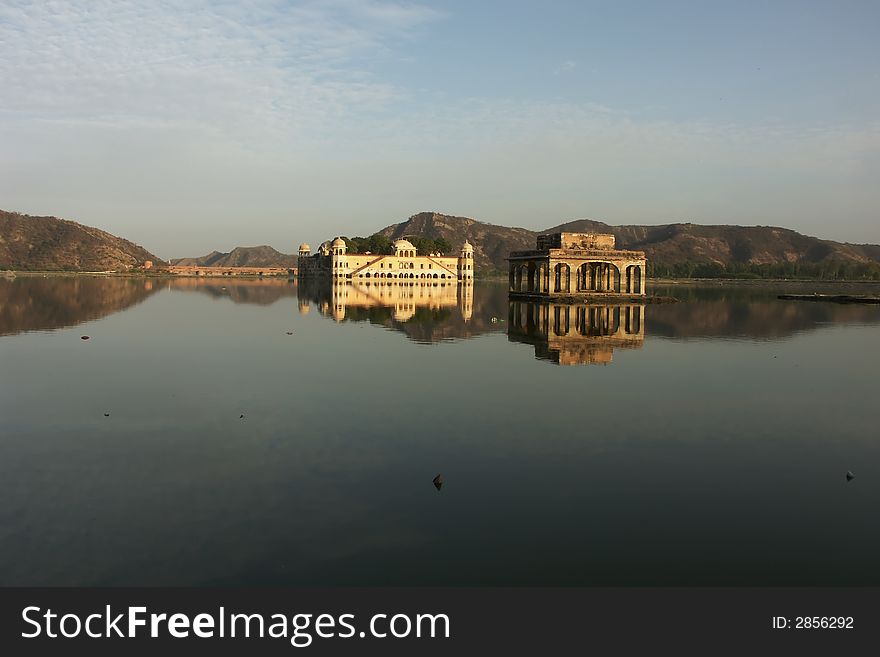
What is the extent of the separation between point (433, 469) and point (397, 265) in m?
170

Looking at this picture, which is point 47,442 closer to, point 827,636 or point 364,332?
point 827,636

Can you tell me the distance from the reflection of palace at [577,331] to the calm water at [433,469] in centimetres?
230

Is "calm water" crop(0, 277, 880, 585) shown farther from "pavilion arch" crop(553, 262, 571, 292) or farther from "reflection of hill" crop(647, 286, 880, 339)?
"pavilion arch" crop(553, 262, 571, 292)

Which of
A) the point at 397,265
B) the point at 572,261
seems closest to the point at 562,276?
the point at 572,261

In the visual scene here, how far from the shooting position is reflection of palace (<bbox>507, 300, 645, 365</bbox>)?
3894 cm

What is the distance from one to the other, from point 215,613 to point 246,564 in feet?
4.16

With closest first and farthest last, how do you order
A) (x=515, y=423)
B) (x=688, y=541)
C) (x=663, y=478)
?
1. (x=688, y=541)
2. (x=663, y=478)
3. (x=515, y=423)

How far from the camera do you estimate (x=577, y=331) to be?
51156mm

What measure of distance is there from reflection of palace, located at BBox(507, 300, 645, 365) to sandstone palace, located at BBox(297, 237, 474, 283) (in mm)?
105020

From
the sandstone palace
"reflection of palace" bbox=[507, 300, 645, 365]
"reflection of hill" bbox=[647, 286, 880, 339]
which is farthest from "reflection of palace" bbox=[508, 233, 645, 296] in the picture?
the sandstone palace

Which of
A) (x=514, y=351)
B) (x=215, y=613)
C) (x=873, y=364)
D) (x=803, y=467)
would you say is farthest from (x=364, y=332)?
(x=215, y=613)

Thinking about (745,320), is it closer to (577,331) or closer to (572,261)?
(577,331)

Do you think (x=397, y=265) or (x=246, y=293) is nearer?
(x=246, y=293)

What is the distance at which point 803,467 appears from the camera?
17172 millimetres
